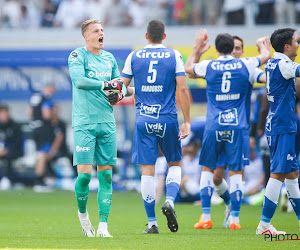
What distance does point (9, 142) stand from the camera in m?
19.5

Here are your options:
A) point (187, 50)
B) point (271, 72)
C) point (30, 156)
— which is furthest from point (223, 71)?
point (30, 156)

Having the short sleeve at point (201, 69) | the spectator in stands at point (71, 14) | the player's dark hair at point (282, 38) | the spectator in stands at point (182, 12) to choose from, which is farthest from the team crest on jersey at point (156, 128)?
the spectator in stands at point (71, 14)

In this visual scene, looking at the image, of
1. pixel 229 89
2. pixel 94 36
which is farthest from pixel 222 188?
pixel 94 36

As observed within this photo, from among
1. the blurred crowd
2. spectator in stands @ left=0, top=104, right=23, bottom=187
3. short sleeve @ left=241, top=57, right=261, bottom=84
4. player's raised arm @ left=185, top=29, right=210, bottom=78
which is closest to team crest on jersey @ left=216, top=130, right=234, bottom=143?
short sleeve @ left=241, top=57, right=261, bottom=84

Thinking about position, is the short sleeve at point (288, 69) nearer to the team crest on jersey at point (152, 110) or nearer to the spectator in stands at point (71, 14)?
the team crest on jersey at point (152, 110)

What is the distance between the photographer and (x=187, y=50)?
17.4 m

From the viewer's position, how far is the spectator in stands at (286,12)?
21.7 metres

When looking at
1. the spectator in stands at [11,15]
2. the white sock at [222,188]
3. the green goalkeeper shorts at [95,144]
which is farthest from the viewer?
the spectator in stands at [11,15]

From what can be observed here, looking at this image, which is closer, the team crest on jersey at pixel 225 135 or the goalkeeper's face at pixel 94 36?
the goalkeeper's face at pixel 94 36

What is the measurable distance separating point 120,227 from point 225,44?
110 inches

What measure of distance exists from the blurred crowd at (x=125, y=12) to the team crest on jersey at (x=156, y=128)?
1446 cm

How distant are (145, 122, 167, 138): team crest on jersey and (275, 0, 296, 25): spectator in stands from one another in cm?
1432

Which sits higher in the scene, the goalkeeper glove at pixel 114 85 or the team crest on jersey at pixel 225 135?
the goalkeeper glove at pixel 114 85

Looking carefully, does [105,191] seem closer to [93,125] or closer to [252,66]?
[93,125]
